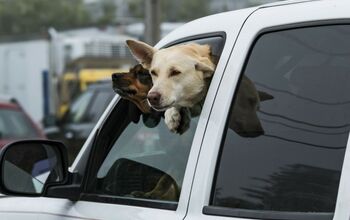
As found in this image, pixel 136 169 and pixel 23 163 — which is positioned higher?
pixel 136 169

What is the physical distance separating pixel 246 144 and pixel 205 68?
0.33 meters

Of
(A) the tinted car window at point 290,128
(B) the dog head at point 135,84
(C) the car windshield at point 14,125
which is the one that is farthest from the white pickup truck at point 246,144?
(C) the car windshield at point 14,125

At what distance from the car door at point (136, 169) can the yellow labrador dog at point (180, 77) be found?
0.08 metres

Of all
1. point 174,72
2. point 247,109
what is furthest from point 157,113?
point 247,109

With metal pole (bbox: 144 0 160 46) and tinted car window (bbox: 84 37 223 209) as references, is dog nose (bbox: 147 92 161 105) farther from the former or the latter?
metal pole (bbox: 144 0 160 46)

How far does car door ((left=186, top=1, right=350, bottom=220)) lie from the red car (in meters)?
6.68

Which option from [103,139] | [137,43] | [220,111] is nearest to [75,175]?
[103,139]

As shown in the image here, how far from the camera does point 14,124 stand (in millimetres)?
9211

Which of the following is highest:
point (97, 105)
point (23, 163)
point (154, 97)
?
point (154, 97)

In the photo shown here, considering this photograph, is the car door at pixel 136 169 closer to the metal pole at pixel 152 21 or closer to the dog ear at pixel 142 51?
the dog ear at pixel 142 51

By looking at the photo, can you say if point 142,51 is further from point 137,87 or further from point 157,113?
point 157,113

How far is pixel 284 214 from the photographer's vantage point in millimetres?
2254

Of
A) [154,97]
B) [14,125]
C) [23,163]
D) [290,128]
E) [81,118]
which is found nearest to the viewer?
[290,128]

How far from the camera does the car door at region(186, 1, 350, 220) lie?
222cm
